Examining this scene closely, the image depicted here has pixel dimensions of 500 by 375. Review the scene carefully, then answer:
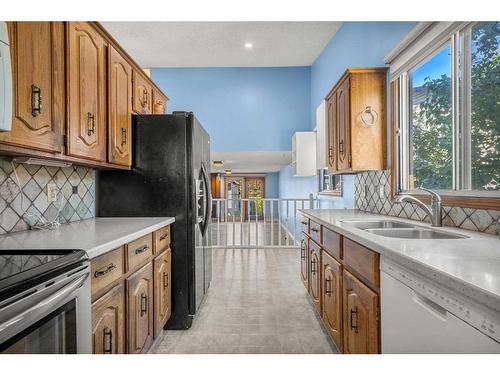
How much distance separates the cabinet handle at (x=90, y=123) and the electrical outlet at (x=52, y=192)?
0.43 meters

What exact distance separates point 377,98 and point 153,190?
77.6 inches

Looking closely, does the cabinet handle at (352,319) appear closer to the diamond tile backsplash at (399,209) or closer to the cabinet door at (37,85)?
the diamond tile backsplash at (399,209)

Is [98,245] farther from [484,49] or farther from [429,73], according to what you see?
[429,73]

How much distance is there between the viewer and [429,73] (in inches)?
83.4

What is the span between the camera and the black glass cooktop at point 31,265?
0.81 metres

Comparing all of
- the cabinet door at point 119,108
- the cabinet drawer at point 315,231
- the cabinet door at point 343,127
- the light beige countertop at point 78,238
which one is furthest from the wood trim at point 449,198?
the cabinet door at point 119,108

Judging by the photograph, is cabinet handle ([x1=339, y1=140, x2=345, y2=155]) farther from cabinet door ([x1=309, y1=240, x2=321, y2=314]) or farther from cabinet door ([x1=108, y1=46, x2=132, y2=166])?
cabinet door ([x1=108, y1=46, x2=132, y2=166])

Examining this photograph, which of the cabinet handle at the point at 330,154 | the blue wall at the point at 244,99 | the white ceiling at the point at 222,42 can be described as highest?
the white ceiling at the point at 222,42

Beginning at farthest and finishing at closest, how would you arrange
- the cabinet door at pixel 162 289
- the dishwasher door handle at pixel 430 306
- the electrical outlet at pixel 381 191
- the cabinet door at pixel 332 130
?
the cabinet door at pixel 332 130 → the electrical outlet at pixel 381 191 → the cabinet door at pixel 162 289 → the dishwasher door handle at pixel 430 306

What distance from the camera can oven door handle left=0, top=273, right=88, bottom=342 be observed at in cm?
76

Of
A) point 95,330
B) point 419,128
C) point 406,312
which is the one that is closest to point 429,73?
point 419,128

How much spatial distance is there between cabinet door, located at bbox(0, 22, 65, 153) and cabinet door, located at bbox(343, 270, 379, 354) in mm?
1647

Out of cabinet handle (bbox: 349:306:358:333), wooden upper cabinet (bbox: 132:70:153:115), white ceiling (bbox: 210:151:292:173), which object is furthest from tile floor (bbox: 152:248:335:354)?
white ceiling (bbox: 210:151:292:173)

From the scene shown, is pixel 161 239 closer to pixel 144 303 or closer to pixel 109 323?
pixel 144 303
